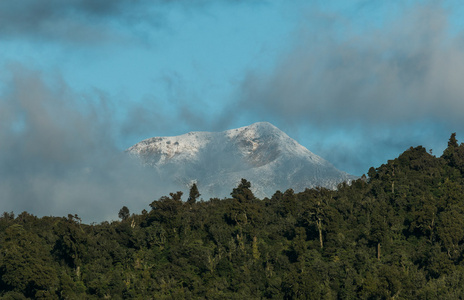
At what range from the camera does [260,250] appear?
154125 millimetres

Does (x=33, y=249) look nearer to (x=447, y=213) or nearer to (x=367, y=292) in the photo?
(x=367, y=292)

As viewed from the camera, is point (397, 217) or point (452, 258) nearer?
point (452, 258)

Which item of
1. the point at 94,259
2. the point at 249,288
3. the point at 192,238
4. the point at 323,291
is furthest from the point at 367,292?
the point at 94,259

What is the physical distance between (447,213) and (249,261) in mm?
44156

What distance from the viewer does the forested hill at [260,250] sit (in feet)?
447

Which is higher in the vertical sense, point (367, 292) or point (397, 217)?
point (397, 217)

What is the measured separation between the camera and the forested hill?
136 m

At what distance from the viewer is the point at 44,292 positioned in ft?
440

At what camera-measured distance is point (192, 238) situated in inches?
6407

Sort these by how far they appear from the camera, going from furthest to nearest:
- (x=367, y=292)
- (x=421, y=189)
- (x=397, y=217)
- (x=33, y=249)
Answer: (x=421, y=189) < (x=397, y=217) < (x=33, y=249) < (x=367, y=292)

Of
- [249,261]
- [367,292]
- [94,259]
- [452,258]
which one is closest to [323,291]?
[367,292]

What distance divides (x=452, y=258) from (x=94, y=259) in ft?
245

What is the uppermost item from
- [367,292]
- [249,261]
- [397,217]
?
[397,217]

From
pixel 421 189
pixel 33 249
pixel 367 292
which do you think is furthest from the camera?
pixel 421 189
